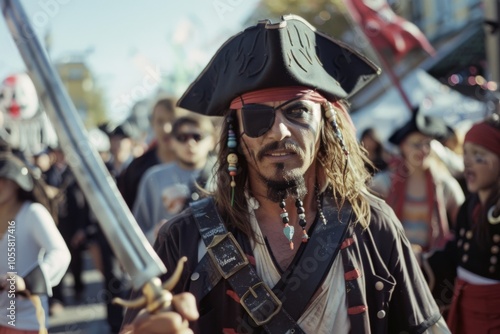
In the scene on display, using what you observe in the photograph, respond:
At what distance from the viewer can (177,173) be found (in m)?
5.07

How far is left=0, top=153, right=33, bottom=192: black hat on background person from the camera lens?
3830mm

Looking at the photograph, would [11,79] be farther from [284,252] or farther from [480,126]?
[284,252]

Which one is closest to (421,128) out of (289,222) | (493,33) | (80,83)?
(493,33)

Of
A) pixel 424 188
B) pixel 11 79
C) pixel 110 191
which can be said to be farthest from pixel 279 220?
pixel 11 79

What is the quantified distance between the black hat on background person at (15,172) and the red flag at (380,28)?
20.0 feet

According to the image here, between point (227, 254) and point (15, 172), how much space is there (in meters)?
1.89

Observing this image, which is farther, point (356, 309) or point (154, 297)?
point (356, 309)

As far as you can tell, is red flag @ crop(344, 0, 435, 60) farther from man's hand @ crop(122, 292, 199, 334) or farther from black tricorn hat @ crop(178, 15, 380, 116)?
man's hand @ crop(122, 292, 199, 334)

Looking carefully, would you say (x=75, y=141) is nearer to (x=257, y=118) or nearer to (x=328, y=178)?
(x=257, y=118)

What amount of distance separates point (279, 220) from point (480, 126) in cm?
193

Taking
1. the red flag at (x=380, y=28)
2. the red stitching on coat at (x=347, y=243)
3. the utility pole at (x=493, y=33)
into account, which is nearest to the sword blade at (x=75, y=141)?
the red stitching on coat at (x=347, y=243)

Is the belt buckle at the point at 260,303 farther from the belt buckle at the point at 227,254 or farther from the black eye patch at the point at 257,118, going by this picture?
the black eye patch at the point at 257,118

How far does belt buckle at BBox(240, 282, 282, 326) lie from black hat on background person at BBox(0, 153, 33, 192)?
1.93 m

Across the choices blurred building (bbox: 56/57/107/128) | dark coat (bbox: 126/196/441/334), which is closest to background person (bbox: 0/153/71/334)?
blurred building (bbox: 56/57/107/128)
